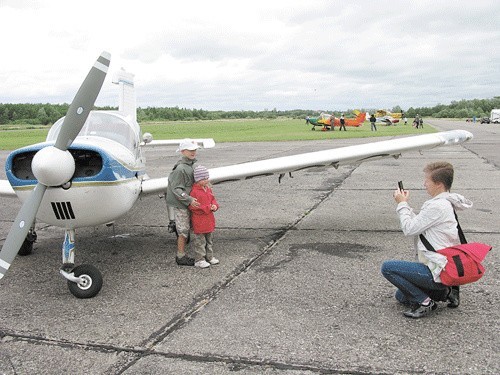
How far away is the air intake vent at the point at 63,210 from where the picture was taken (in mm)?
4598

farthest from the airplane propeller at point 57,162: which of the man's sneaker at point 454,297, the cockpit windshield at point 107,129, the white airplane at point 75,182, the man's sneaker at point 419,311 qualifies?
the man's sneaker at point 454,297

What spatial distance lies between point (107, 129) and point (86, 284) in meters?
2.27

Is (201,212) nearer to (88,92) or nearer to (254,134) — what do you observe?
(88,92)

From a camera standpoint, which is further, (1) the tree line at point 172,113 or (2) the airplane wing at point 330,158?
(1) the tree line at point 172,113

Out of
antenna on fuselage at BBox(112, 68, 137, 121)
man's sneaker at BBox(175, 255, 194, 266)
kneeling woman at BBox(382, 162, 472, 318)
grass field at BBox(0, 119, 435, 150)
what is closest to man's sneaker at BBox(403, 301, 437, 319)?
Result: kneeling woman at BBox(382, 162, 472, 318)

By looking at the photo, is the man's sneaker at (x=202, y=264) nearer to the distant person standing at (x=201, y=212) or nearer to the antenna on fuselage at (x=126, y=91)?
the distant person standing at (x=201, y=212)

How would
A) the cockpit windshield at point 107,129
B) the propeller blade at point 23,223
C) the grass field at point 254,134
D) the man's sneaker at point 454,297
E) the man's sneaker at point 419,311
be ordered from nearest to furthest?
the man's sneaker at point 419,311 → the man's sneaker at point 454,297 → the propeller blade at point 23,223 → the cockpit windshield at point 107,129 → the grass field at point 254,134

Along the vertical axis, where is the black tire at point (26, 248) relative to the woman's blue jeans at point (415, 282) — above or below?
below

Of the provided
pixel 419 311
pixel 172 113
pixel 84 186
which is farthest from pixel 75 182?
pixel 172 113

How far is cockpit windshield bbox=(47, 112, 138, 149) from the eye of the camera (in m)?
5.97

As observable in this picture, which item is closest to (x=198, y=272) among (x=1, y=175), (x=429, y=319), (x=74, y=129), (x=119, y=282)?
(x=119, y=282)

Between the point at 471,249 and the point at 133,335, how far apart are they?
262 centimetres

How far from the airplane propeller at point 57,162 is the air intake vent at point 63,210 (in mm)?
201

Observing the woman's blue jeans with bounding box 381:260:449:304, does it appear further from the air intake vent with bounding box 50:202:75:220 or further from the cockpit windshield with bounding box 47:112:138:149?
the cockpit windshield with bounding box 47:112:138:149
